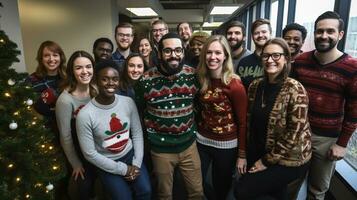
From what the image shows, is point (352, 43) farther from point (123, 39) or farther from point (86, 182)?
point (86, 182)

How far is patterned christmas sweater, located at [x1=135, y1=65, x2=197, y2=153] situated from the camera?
1.89 meters

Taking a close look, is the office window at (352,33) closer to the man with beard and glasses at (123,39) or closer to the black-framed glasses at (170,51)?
the black-framed glasses at (170,51)

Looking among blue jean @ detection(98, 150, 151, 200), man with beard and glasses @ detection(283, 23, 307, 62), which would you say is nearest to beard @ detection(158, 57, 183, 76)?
blue jean @ detection(98, 150, 151, 200)

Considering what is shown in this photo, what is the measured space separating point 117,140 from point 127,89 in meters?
0.54

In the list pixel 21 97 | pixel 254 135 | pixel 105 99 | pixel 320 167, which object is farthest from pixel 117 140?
pixel 320 167

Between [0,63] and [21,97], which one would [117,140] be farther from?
[0,63]

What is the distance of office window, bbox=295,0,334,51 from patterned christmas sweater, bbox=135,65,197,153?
1620mm

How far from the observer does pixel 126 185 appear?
194cm

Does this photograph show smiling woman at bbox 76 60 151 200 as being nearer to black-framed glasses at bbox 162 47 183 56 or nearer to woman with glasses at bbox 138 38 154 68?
black-framed glasses at bbox 162 47 183 56

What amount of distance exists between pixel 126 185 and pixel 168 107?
678mm

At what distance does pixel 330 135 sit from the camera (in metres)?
1.91

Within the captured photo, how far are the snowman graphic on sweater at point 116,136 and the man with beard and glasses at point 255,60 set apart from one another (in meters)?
1.17

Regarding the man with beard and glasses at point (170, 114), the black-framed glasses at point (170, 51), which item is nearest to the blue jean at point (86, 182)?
the man with beard and glasses at point (170, 114)

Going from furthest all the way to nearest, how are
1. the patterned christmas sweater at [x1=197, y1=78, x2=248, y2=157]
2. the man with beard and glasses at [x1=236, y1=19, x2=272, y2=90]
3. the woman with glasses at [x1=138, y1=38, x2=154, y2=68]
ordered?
the woman with glasses at [x1=138, y1=38, x2=154, y2=68] < the man with beard and glasses at [x1=236, y1=19, x2=272, y2=90] < the patterned christmas sweater at [x1=197, y1=78, x2=248, y2=157]
